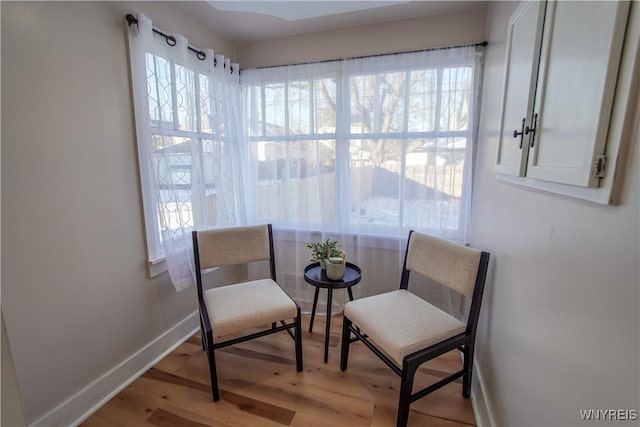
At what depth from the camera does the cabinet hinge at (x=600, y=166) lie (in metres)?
0.60

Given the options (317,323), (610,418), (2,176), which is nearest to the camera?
(610,418)

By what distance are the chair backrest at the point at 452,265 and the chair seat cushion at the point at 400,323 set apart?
0.15 m

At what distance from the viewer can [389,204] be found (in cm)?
218

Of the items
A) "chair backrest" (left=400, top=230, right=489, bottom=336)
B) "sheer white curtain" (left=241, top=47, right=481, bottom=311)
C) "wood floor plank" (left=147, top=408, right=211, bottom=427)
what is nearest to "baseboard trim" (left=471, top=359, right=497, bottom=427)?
"chair backrest" (left=400, top=230, right=489, bottom=336)

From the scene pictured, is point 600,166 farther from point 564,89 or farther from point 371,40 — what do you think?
point 371,40

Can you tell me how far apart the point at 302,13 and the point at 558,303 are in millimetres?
2092

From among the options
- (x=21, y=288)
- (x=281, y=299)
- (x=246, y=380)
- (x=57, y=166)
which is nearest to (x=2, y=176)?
(x=57, y=166)

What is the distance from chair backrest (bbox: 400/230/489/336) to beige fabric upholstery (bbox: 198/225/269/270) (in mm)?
1002

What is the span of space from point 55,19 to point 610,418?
2.26 m

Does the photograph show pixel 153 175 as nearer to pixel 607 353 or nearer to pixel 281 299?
pixel 281 299

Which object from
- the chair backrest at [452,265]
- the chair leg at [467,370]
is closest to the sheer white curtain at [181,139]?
the chair backrest at [452,265]

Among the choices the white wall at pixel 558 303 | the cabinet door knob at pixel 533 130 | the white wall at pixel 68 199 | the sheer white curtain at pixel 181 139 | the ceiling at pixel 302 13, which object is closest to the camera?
the white wall at pixel 558 303

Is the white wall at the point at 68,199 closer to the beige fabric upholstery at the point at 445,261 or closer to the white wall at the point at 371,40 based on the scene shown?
the white wall at the point at 371,40

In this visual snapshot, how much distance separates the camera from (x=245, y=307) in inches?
64.2
